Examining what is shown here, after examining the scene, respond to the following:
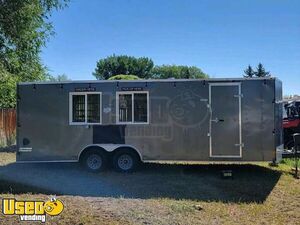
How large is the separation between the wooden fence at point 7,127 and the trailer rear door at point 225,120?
1374 centimetres

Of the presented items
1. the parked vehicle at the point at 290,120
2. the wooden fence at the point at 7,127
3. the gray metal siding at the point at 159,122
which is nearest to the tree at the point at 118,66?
the wooden fence at the point at 7,127

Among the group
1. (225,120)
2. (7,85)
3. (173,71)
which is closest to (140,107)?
(225,120)

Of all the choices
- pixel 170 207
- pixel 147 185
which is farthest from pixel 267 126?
pixel 170 207

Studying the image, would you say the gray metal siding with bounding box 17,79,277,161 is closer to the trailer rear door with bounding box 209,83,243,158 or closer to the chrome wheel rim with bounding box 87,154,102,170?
the trailer rear door with bounding box 209,83,243,158

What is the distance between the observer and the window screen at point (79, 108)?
42.5ft

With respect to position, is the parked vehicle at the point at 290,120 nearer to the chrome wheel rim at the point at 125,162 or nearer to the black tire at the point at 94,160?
the chrome wheel rim at the point at 125,162

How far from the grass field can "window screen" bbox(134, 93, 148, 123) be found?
1.59 meters

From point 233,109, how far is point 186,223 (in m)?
5.34

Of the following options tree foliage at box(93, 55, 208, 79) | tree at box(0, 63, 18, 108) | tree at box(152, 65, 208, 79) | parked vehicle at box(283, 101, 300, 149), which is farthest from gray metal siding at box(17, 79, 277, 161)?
tree at box(152, 65, 208, 79)

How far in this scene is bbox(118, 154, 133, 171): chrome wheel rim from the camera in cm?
1278

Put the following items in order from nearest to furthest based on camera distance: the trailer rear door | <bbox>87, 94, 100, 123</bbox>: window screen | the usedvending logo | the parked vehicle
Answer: the usedvending logo → the trailer rear door → <bbox>87, 94, 100, 123</bbox>: window screen → the parked vehicle

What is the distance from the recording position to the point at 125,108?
12734mm

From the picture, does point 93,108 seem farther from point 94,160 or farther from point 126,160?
point 126,160

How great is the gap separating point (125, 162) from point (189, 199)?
382 cm
